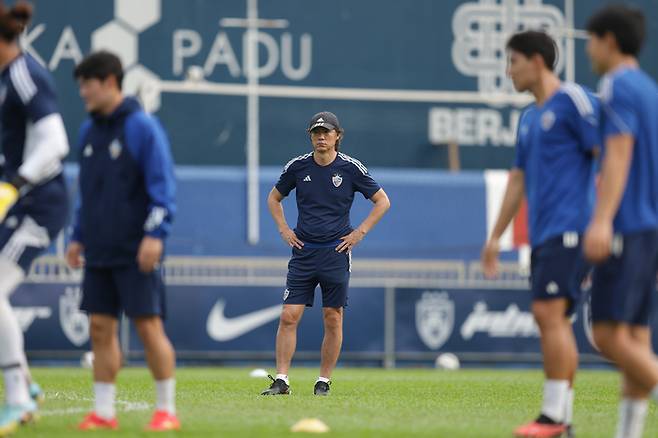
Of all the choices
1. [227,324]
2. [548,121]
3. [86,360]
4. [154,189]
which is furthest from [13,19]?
[227,324]

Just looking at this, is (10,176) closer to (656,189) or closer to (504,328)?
(656,189)

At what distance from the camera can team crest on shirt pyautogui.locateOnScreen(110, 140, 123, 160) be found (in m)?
7.68

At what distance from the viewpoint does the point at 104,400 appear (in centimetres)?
782

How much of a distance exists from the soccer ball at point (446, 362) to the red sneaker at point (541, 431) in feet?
40.5

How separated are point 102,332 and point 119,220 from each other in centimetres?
65

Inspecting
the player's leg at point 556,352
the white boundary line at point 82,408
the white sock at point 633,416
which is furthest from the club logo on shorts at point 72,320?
the white sock at point 633,416

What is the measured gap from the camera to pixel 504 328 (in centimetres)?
2078

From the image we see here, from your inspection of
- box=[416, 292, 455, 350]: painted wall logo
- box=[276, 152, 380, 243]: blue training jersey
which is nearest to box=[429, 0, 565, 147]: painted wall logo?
box=[416, 292, 455, 350]: painted wall logo

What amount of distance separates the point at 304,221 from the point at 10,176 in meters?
4.45

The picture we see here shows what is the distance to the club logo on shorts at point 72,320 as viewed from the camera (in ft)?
64.1

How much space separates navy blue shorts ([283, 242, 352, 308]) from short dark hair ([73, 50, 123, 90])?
4427 millimetres

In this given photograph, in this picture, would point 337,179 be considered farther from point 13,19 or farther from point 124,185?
point 13,19

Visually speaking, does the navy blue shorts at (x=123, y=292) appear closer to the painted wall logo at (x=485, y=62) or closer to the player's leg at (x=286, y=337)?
the player's leg at (x=286, y=337)

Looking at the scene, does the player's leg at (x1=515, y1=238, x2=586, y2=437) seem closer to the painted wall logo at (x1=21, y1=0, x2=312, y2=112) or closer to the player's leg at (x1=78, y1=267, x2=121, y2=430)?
the player's leg at (x1=78, y1=267, x2=121, y2=430)
